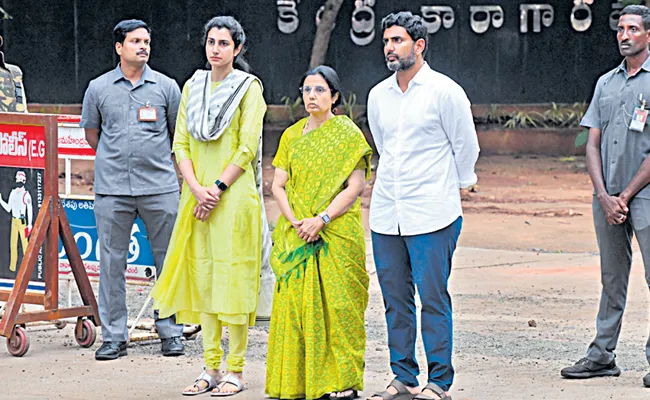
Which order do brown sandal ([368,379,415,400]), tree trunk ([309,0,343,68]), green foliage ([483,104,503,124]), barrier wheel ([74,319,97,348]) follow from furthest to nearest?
green foliage ([483,104,503,124])
tree trunk ([309,0,343,68])
barrier wheel ([74,319,97,348])
brown sandal ([368,379,415,400])

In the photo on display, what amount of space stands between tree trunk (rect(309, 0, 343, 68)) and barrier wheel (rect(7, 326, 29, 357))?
1147 centimetres

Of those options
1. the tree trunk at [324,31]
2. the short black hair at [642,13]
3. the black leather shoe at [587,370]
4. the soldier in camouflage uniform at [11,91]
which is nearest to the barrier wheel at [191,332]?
the soldier in camouflage uniform at [11,91]

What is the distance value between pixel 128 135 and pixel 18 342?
1477 millimetres

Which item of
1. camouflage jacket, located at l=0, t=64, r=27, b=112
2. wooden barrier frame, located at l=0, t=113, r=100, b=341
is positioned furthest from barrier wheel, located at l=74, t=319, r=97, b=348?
camouflage jacket, located at l=0, t=64, r=27, b=112

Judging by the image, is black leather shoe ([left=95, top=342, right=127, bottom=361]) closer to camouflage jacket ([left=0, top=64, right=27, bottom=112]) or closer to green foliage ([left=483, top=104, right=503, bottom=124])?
camouflage jacket ([left=0, top=64, right=27, bottom=112])

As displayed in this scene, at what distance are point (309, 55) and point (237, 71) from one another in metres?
13.5

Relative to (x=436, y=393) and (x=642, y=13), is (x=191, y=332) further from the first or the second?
(x=642, y=13)

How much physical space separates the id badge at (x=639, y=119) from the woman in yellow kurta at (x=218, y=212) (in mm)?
2006

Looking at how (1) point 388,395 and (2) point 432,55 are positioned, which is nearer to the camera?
(1) point 388,395

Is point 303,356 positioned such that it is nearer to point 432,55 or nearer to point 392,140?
point 392,140

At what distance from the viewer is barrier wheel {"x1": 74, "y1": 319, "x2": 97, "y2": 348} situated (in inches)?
279

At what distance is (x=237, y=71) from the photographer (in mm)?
6113

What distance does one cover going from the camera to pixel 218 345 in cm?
602

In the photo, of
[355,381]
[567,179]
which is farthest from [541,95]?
[355,381]
